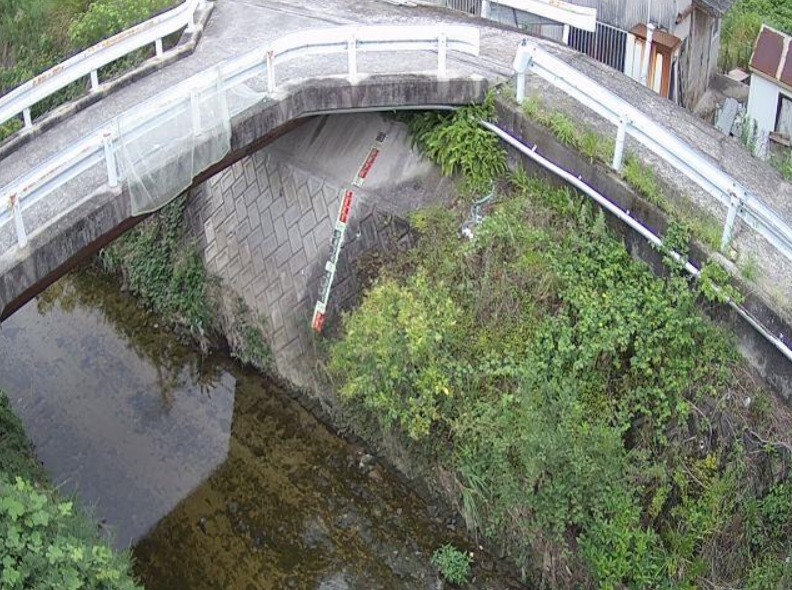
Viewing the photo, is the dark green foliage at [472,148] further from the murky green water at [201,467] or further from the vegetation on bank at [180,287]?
the murky green water at [201,467]

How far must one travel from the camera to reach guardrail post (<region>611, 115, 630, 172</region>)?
10.0 metres

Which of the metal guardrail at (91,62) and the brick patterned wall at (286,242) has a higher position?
the metal guardrail at (91,62)

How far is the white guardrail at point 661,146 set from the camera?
30.5ft

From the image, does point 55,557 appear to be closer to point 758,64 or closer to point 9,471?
point 9,471

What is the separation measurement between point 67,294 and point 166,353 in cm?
225

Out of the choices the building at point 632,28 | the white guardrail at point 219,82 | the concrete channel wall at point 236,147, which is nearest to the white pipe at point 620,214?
the concrete channel wall at point 236,147

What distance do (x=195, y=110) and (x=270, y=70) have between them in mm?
1194

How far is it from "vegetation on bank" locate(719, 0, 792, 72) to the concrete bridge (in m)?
5.42

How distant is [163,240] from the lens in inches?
556

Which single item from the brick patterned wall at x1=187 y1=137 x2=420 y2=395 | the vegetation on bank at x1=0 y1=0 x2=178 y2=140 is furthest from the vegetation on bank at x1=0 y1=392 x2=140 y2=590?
the vegetation on bank at x1=0 y1=0 x2=178 y2=140

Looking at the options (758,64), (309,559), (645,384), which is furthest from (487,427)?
(758,64)

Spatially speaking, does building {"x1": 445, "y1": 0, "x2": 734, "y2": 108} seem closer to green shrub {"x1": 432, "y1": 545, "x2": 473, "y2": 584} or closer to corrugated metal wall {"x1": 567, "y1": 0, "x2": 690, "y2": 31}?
corrugated metal wall {"x1": 567, "y1": 0, "x2": 690, "y2": 31}

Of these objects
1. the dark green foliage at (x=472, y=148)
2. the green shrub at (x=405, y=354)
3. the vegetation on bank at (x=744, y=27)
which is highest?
the dark green foliage at (x=472, y=148)

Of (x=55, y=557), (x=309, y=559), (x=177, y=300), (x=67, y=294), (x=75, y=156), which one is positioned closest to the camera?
(x=55, y=557)
